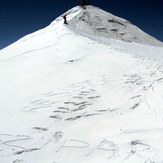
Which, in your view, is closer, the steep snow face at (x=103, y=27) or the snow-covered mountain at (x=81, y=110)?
the snow-covered mountain at (x=81, y=110)

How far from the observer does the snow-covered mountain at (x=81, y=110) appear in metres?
4.20

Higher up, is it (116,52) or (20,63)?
(116,52)

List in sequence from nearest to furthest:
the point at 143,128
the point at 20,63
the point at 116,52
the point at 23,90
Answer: the point at 143,128 → the point at 23,90 → the point at 20,63 → the point at 116,52

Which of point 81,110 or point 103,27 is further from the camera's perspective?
point 103,27

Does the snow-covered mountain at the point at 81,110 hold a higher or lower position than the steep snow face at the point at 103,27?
lower

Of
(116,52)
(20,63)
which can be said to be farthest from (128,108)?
(20,63)

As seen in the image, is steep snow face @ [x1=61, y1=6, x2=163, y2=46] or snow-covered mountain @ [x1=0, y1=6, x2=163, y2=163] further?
steep snow face @ [x1=61, y1=6, x2=163, y2=46]

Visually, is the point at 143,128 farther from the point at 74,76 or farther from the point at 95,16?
the point at 95,16

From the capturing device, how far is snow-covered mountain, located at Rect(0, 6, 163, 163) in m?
4.20

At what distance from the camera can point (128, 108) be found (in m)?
5.82

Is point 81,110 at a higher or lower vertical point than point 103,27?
lower

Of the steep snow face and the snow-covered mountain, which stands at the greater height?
the steep snow face

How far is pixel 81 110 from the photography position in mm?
5828

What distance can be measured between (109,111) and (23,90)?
363cm
